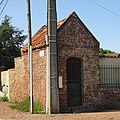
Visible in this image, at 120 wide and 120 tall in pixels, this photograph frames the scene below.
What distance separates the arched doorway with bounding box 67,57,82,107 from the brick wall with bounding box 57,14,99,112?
0.69ft

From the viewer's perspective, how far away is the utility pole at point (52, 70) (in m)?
16.8

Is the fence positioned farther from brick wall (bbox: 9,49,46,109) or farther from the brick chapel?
brick wall (bbox: 9,49,46,109)

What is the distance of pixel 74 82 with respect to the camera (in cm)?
1805

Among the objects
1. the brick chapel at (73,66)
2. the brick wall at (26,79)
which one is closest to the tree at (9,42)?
the brick wall at (26,79)

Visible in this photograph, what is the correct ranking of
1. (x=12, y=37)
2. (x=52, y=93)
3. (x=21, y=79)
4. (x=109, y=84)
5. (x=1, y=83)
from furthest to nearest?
(x=12, y=37) → (x=1, y=83) → (x=21, y=79) → (x=109, y=84) → (x=52, y=93)

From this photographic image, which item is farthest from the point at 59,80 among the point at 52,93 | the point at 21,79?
the point at 21,79

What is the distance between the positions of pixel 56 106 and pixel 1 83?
12467 mm

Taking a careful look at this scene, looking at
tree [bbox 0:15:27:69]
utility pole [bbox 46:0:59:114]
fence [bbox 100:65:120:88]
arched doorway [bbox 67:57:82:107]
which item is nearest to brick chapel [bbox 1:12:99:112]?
Result: arched doorway [bbox 67:57:82:107]

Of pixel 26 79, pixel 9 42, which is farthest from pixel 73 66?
pixel 9 42

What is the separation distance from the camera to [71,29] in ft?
58.9

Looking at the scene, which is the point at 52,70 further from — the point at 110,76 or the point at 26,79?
the point at 26,79

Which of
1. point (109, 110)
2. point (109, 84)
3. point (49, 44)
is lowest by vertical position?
point (109, 110)

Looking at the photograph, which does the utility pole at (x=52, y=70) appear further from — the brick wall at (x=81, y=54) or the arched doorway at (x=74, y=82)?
the arched doorway at (x=74, y=82)

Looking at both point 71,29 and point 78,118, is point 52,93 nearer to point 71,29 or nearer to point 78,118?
point 78,118
